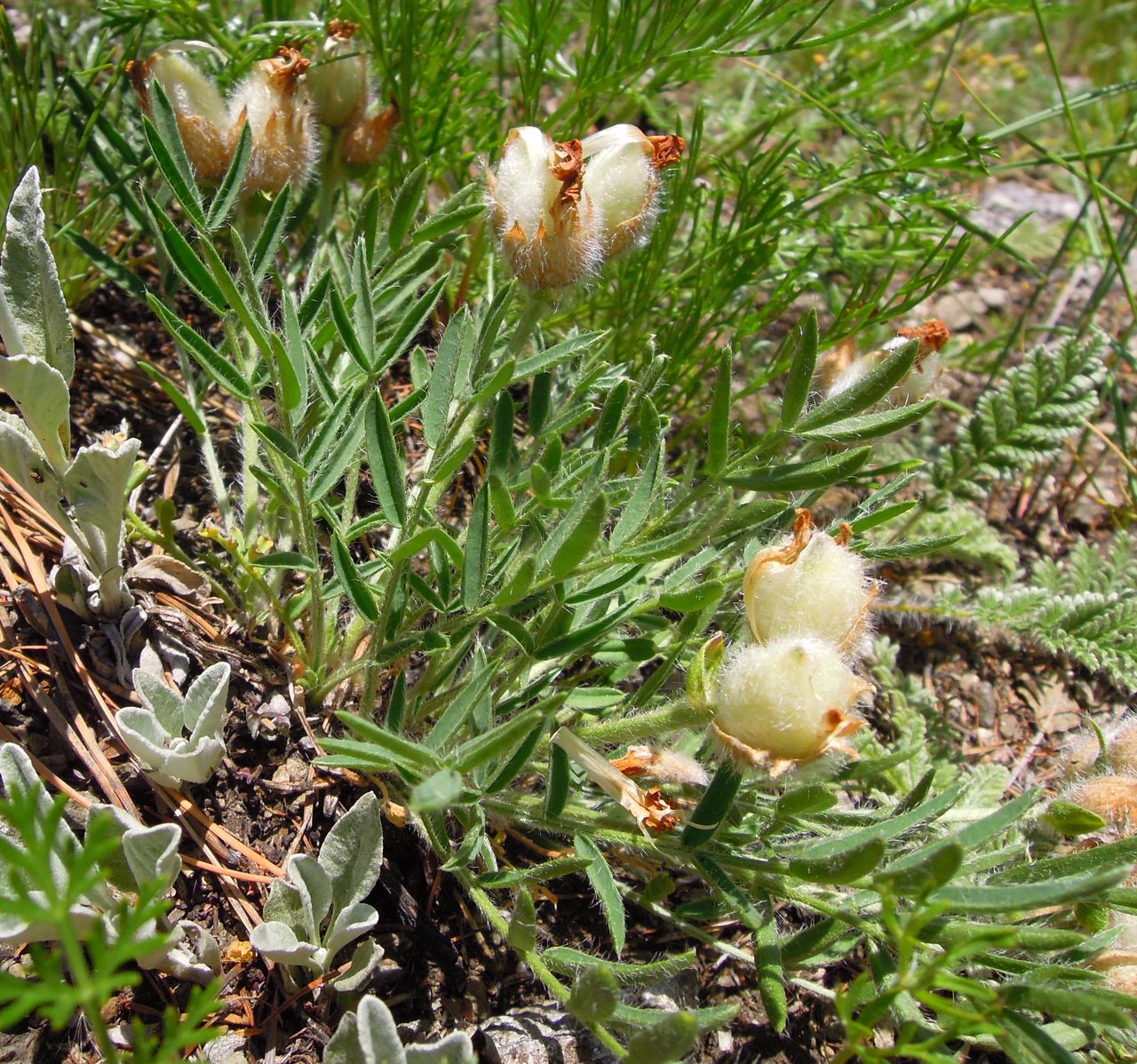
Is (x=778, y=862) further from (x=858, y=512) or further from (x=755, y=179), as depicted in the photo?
(x=755, y=179)

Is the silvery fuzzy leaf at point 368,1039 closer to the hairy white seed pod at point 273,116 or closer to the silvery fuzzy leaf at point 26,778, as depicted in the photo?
the silvery fuzzy leaf at point 26,778

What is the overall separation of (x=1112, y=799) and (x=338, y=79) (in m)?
1.95

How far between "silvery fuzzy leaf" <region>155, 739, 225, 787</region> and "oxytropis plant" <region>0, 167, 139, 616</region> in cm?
36

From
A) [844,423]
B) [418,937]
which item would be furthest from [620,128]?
[418,937]

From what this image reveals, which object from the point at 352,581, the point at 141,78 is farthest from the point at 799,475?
the point at 141,78

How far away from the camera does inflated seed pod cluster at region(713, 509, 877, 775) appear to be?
4.01ft

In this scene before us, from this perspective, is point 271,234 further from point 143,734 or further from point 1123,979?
point 1123,979

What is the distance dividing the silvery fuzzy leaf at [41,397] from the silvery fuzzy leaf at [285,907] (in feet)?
2.52

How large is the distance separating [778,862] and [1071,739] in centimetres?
84

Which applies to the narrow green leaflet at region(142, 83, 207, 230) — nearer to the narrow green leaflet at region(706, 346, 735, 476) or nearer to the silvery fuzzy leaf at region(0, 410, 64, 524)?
the silvery fuzzy leaf at region(0, 410, 64, 524)

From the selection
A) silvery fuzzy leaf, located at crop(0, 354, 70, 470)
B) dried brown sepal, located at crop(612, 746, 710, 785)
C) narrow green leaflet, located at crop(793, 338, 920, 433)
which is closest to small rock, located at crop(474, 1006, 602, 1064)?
dried brown sepal, located at crop(612, 746, 710, 785)

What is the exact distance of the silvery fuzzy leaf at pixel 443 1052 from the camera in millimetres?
1272

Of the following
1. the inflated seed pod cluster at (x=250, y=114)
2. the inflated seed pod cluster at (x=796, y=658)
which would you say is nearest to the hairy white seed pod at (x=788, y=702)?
the inflated seed pod cluster at (x=796, y=658)

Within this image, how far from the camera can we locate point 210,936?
1433mm
